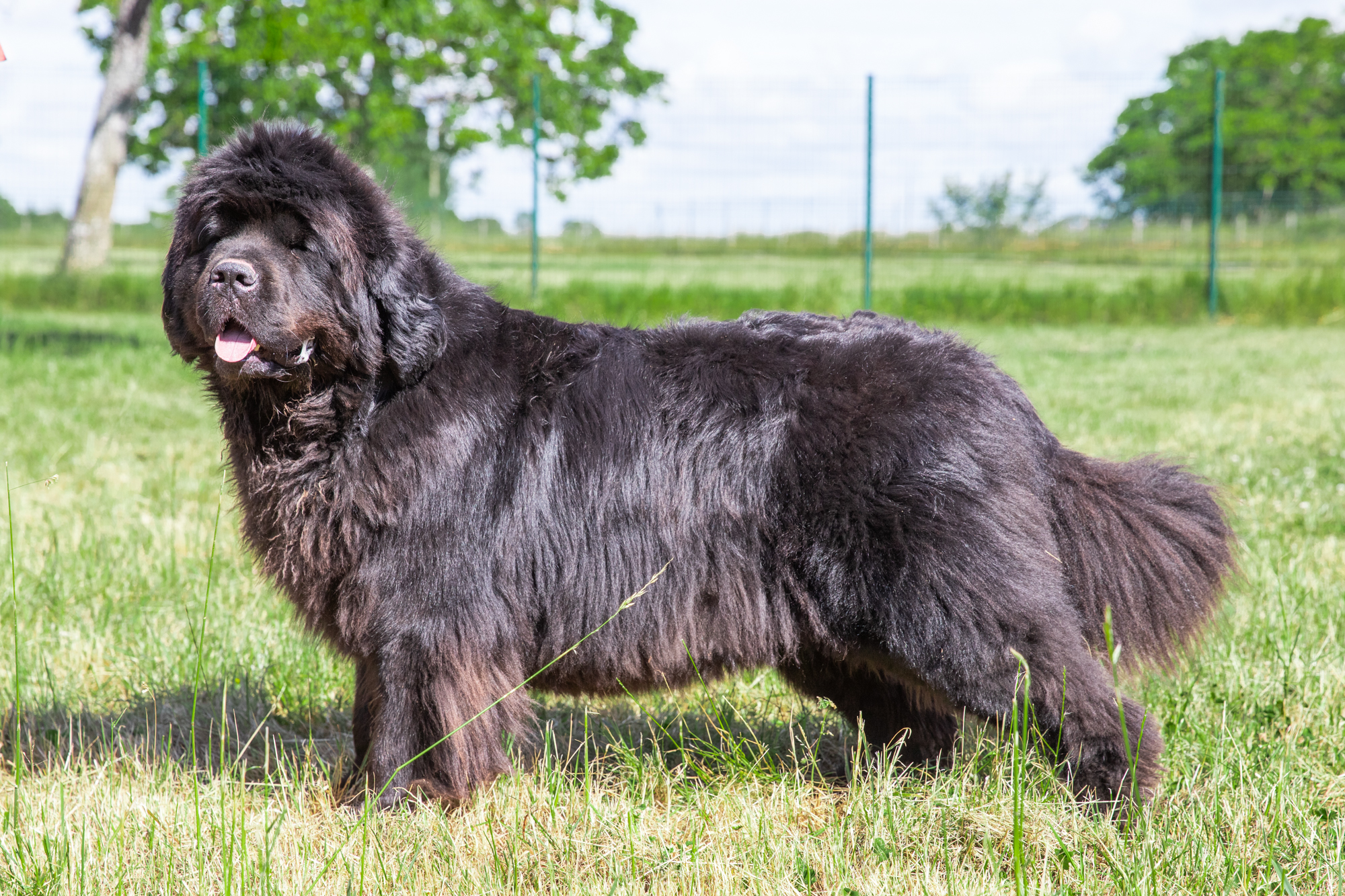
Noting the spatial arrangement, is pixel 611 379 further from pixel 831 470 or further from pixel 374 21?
pixel 374 21

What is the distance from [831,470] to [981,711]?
0.70 metres

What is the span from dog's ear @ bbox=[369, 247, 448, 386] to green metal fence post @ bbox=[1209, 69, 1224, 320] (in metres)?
14.0

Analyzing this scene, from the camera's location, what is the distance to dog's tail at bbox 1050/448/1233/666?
2.76m

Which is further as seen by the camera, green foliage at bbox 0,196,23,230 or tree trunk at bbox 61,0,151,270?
green foliage at bbox 0,196,23,230

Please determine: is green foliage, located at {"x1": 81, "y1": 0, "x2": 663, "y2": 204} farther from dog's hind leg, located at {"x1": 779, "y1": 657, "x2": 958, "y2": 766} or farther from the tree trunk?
dog's hind leg, located at {"x1": 779, "y1": 657, "x2": 958, "y2": 766}

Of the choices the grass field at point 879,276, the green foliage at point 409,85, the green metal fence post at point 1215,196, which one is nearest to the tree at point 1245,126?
the green metal fence post at point 1215,196

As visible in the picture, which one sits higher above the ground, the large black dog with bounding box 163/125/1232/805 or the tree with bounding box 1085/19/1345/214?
the tree with bounding box 1085/19/1345/214

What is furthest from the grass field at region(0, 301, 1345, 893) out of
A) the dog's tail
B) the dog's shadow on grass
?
the dog's tail

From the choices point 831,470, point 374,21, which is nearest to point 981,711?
point 831,470

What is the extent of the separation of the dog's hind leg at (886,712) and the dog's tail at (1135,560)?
23.3 inches

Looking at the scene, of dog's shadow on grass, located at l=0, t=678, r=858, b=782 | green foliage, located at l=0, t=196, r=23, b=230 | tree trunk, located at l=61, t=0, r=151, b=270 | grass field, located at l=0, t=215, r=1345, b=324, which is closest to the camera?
dog's shadow on grass, located at l=0, t=678, r=858, b=782

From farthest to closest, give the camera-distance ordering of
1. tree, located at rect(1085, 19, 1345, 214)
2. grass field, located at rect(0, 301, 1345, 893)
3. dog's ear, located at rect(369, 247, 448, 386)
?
tree, located at rect(1085, 19, 1345, 214) → dog's ear, located at rect(369, 247, 448, 386) → grass field, located at rect(0, 301, 1345, 893)

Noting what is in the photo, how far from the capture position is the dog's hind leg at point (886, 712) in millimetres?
3150

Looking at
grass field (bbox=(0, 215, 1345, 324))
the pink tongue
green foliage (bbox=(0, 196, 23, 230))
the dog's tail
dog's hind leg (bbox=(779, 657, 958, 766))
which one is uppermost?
green foliage (bbox=(0, 196, 23, 230))
